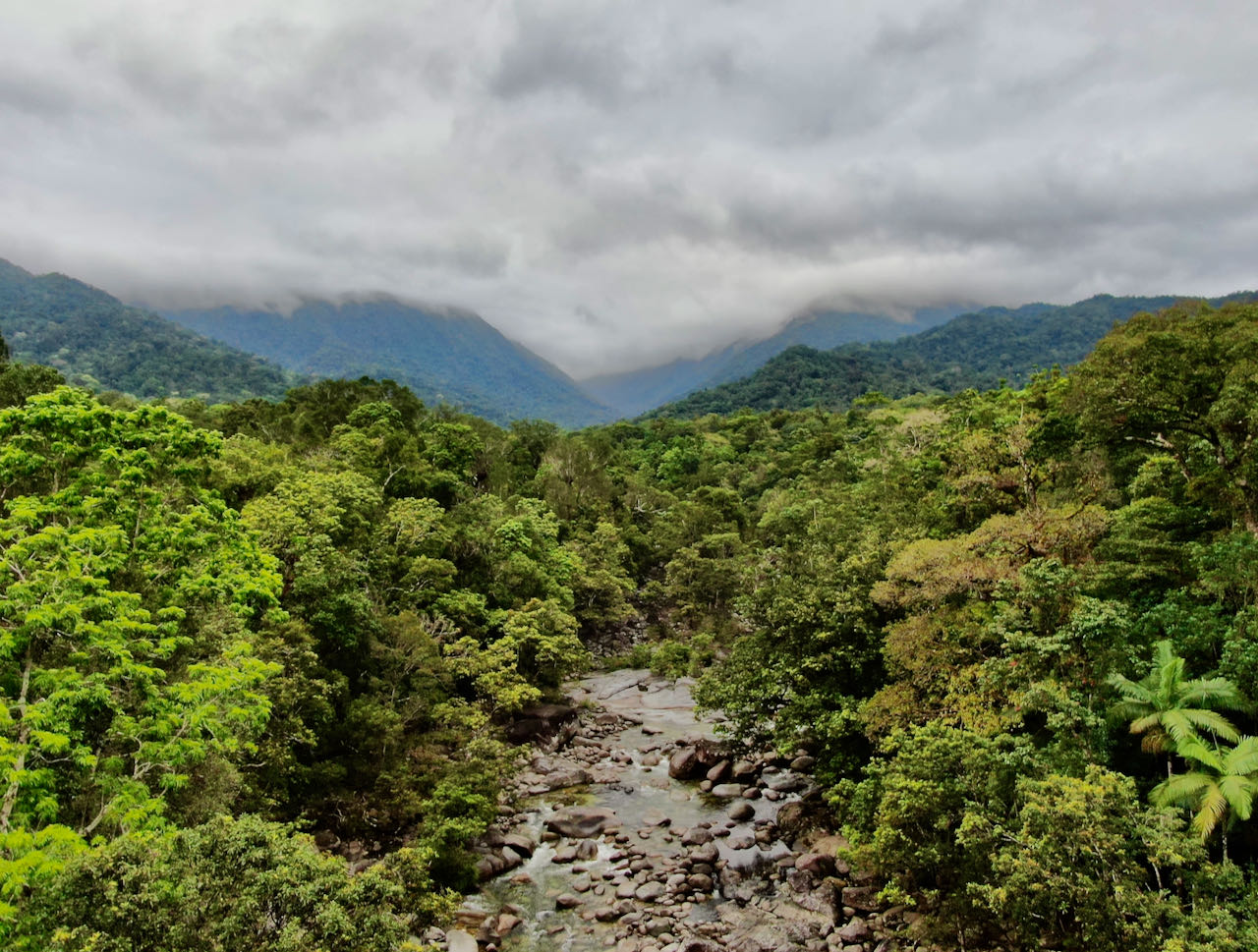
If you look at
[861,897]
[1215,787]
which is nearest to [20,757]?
[861,897]

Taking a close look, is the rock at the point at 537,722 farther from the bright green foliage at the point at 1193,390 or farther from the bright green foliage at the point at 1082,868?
the bright green foliage at the point at 1193,390

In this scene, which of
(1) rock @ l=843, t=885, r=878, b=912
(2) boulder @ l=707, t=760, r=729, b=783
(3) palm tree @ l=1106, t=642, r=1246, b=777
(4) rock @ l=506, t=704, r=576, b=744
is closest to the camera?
(3) palm tree @ l=1106, t=642, r=1246, b=777

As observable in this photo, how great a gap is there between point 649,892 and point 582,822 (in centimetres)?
511

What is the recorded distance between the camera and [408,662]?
24406 mm

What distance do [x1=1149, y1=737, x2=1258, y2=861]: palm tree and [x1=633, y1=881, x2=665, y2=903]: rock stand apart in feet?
43.0

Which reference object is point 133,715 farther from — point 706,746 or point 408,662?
point 706,746

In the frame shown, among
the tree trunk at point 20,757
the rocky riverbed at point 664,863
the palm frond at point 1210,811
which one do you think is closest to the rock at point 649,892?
the rocky riverbed at point 664,863

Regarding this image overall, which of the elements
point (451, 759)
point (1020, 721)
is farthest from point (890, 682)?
point (451, 759)

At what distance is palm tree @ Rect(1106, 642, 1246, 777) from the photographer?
45.0 feet

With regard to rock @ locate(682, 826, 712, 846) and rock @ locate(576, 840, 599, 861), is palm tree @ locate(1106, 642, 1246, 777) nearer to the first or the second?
rock @ locate(682, 826, 712, 846)

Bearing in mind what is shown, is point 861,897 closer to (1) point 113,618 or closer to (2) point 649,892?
(2) point 649,892

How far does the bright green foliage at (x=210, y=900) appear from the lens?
8898 mm

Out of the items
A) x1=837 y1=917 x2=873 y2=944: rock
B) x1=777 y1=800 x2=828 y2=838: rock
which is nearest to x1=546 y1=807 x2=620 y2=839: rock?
x1=777 y1=800 x2=828 y2=838: rock

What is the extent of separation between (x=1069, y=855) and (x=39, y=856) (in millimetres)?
16949
